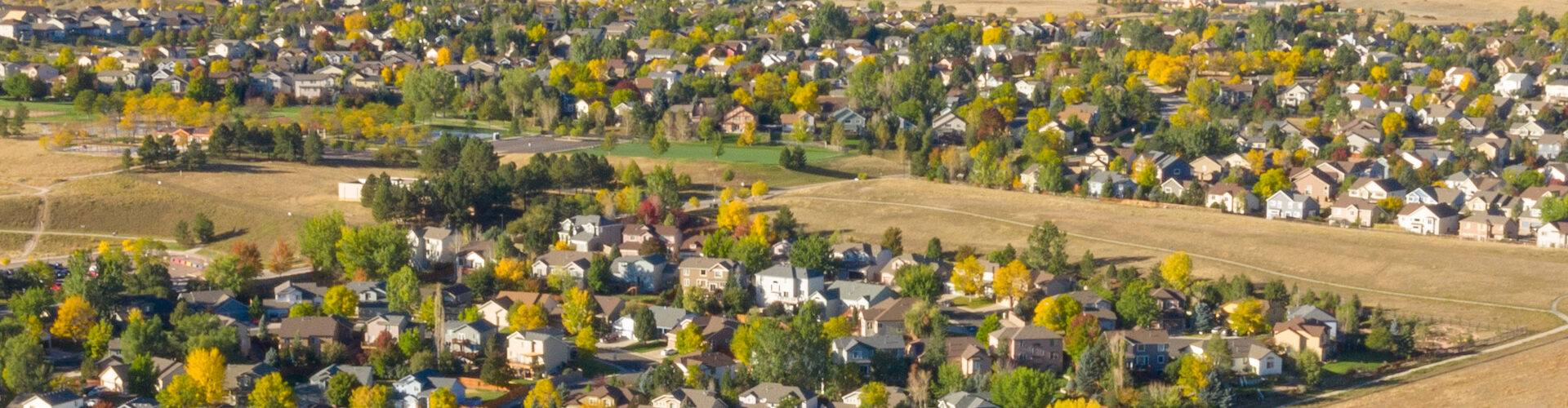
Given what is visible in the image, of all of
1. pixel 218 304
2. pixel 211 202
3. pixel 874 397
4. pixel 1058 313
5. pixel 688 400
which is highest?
pixel 211 202

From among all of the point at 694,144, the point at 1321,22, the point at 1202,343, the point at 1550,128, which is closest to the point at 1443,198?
the point at 1550,128

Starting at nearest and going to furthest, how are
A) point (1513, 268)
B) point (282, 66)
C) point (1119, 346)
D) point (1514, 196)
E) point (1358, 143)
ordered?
point (1119, 346) → point (1513, 268) → point (1514, 196) → point (1358, 143) → point (282, 66)

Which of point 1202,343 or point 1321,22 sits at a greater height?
point 1321,22

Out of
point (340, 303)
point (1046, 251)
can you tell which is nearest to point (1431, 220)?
point (1046, 251)

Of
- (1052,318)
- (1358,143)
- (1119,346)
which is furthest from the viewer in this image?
(1358,143)

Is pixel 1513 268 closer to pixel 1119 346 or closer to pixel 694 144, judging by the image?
pixel 1119 346

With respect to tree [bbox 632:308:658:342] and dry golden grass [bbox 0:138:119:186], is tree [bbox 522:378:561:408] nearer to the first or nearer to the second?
tree [bbox 632:308:658:342]

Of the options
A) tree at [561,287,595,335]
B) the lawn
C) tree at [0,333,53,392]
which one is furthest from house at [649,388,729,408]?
the lawn

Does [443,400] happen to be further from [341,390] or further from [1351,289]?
[1351,289]
